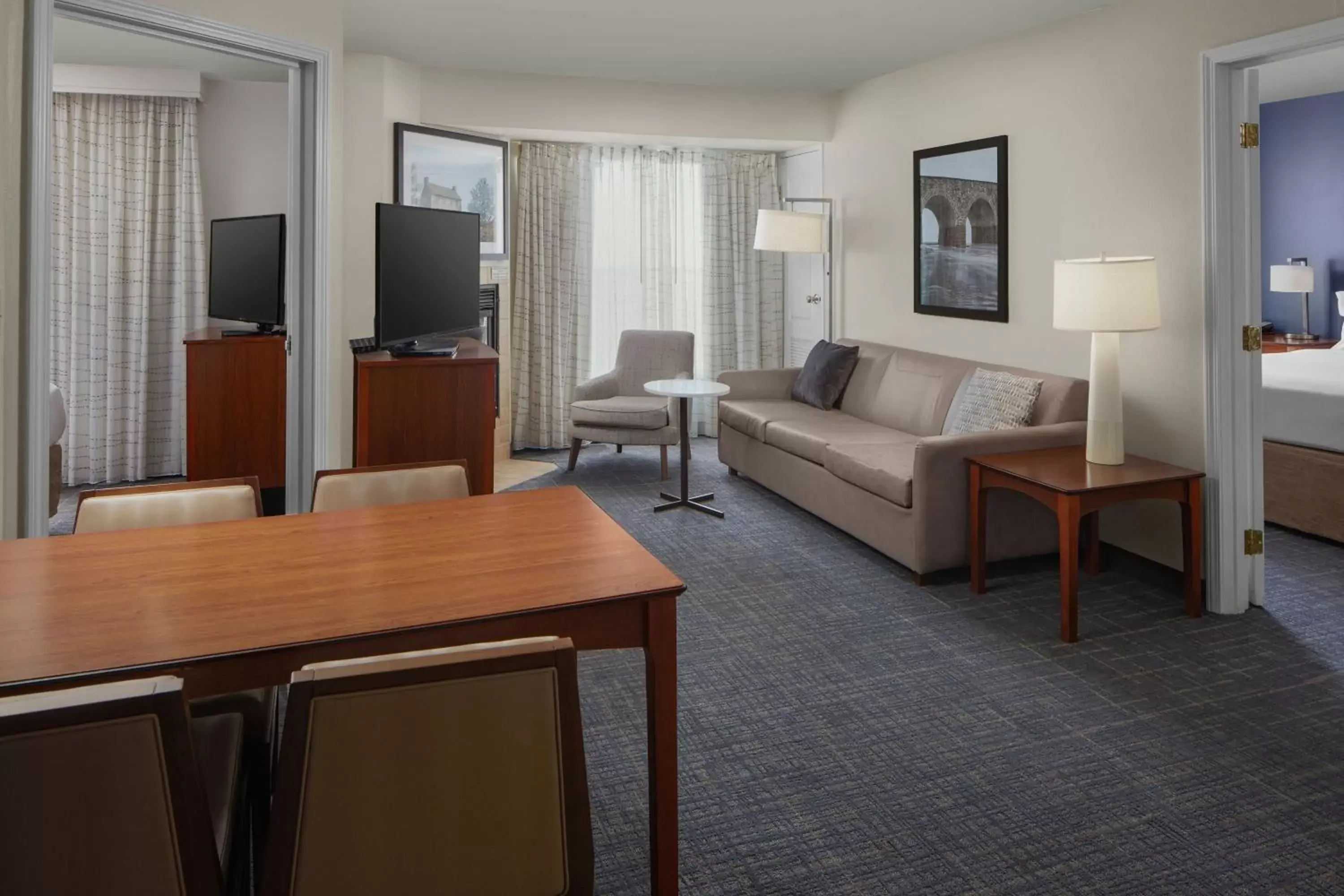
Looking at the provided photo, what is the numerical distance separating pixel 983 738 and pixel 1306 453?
2948mm

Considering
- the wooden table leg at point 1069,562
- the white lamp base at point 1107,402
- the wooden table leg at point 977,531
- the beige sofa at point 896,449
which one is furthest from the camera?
the beige sofa at point 896,449

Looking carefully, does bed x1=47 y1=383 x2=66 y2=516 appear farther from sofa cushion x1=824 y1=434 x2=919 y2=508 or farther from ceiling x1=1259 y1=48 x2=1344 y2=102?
ceiling x1=1259 y1=48 x2=1344 y2=102

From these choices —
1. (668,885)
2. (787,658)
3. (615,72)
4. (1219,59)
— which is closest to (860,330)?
(615,72)

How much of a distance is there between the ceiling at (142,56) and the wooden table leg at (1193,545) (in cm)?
437

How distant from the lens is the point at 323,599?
5.76 feet

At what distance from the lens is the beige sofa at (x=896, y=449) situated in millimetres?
4129

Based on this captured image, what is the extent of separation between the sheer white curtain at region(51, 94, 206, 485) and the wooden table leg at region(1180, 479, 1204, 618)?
5.40 metres

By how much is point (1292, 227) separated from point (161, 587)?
28.2ft

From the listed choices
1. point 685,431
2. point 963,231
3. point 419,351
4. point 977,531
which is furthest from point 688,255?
point 977,531

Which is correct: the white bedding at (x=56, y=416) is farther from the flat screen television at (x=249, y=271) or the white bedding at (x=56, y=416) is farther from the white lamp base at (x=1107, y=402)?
the white lamp base at (x=1107, y=402)

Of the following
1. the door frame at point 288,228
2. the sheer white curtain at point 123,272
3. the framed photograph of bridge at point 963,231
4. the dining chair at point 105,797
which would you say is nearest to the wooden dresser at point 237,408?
the door frame at point 288,228

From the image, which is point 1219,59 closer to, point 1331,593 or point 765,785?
point 1331,593

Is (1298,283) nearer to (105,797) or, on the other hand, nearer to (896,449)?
(896,449)

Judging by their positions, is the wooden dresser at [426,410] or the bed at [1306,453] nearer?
the wooden dresser at [426,410]
